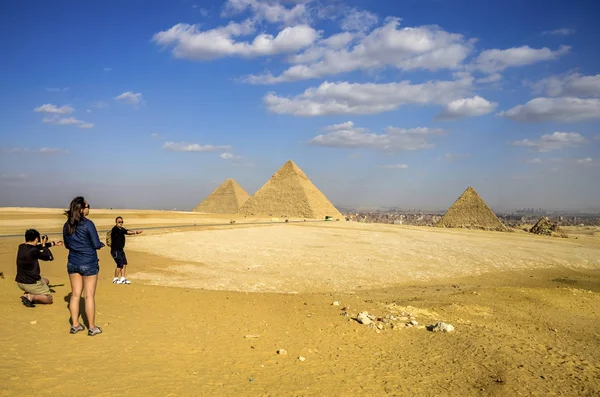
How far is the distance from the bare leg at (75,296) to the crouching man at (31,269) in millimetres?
1385

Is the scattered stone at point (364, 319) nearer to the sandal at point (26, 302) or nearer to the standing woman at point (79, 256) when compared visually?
the standing woman at point (79, 256)

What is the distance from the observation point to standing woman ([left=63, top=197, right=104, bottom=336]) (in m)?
Result: 5.19

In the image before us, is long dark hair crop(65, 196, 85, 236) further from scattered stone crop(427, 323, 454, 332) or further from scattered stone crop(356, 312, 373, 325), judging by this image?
scattered stone crop(427, 323, 454, 332)

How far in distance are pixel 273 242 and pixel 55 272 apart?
12.5 m

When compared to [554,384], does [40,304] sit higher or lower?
higher

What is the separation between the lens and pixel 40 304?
6.43m

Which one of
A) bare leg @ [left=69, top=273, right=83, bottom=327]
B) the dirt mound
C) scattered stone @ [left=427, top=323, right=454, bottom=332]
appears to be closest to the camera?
bare leg @ [left=69, top=273, right=83, bottom=327]

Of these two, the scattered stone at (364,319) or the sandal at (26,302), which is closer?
the sandal at (26,302)

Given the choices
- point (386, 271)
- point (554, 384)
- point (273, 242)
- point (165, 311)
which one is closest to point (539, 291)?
point (386, 271)

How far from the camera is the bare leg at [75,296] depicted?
203 inches

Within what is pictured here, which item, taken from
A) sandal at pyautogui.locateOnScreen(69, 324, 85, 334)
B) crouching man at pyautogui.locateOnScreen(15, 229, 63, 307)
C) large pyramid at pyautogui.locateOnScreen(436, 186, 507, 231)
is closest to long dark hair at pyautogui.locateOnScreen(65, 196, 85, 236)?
sandal at pyautogui.locateOnScreen(69, 324, 85, 334)

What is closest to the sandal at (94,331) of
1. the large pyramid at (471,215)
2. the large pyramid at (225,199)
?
the large pyramid at (471,215)

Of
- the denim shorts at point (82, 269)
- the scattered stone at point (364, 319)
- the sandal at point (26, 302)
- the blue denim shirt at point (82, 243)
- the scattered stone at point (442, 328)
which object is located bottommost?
the scattered stone at point (442, 328)

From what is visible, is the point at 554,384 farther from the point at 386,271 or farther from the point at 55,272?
the point at 55,272
